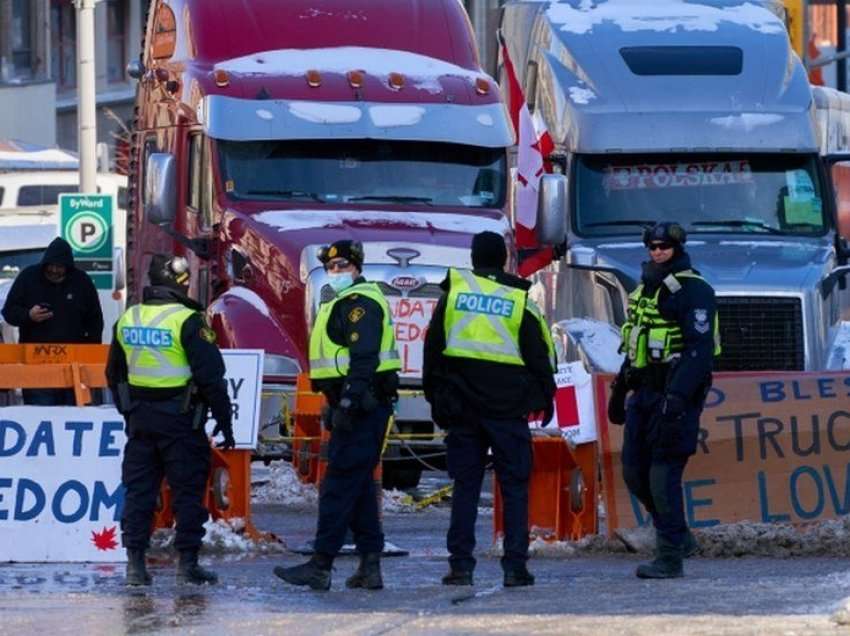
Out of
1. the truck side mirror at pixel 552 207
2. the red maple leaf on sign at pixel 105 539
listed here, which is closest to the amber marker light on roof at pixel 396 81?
the truck side mirror at pixel 552 207

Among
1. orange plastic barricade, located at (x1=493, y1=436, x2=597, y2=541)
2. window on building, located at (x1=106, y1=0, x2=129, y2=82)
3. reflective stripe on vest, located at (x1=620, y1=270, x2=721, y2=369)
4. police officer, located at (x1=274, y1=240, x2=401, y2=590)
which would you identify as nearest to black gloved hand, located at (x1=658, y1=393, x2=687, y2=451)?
reflective stripe on vest, located at (x1=620, y1=270, x2=721, y2=369)

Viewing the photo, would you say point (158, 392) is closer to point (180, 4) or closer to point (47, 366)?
point (47, 366)

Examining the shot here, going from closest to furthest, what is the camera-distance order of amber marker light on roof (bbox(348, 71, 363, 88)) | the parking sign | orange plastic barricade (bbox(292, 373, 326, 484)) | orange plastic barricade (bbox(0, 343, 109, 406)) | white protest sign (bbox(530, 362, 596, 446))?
1. white protest sign (bbox(530, 362, 596, 446))
2. orange plastic barricade (bbox(0, 343, 109, 406))
3. orange plastic barricade (bbox(292, 373, 326, 484))
4. amber marker light on roof (bbox(348, 71, 363, 88))
5. the parking sign

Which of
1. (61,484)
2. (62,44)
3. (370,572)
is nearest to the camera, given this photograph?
(370,572)

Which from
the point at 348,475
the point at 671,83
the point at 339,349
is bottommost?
the point at 348,475

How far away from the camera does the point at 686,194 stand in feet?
61.3

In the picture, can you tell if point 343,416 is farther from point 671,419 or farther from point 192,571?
point 671,419

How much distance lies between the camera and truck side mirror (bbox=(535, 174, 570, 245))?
18.0m

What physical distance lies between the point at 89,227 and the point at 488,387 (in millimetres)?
13565

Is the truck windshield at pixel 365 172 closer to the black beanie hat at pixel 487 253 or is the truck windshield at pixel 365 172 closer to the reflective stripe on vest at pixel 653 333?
the reflective stripe on vest at pixel 653 333

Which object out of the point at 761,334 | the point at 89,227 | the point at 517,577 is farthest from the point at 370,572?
the point at 89,227

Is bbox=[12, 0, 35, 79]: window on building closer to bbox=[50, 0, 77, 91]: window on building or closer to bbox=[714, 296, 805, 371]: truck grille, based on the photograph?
bbox=[50, 0, 77, 91]: window on building

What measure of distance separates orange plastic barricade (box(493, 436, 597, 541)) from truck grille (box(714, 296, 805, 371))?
150 inches

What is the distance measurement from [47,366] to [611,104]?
5.40 meters
